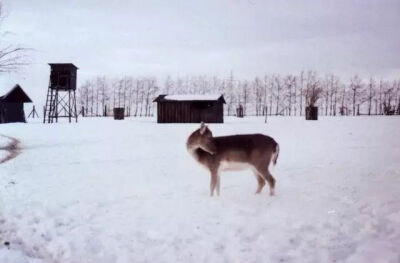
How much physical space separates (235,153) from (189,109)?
22.2 m

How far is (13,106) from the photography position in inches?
1074

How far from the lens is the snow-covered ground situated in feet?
12.0

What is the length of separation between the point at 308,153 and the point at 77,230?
597 centimetres

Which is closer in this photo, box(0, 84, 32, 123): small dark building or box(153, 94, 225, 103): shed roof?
box(0, 84, 32, 123): small dark building

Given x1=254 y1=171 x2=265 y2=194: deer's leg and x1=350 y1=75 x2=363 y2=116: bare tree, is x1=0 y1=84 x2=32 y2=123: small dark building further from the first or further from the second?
x1=350 y1=75 x2=363 y2=116: bare tree

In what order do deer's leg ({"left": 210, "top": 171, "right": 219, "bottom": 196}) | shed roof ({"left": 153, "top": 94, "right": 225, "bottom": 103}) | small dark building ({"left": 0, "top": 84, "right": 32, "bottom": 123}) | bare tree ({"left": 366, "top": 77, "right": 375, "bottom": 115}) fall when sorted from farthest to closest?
shed roof ({"left": 153, "top": 94, "right": 225, "bottom": 103})
small dark building ({"left": 0, "top": 84, "right": 32, "bottom": 123})
deer's leg ({"left": 210, "top": 171, "right": 219, "bottom": 196})
bare tree ({"left": 366, "top": 77, "right": 375, "bottom": 115})

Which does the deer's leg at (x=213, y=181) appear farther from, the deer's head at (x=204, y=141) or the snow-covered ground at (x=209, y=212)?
the deer's head at (x=204, y=141)

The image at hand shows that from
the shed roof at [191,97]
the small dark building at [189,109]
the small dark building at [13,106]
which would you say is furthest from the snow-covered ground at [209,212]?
the small dark building at [13,106]

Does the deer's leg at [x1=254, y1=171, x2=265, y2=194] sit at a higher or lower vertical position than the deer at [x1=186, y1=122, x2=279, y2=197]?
lower

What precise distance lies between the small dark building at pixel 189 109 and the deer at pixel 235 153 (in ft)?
70.0

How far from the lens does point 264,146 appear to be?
5.34 metres

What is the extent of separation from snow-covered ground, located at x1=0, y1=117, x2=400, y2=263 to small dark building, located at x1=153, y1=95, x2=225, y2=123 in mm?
18908

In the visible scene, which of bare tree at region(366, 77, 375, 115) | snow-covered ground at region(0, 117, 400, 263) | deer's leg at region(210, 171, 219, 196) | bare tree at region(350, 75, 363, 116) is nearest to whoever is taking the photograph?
snow-covered ground at region(0, 117, 400, 263)

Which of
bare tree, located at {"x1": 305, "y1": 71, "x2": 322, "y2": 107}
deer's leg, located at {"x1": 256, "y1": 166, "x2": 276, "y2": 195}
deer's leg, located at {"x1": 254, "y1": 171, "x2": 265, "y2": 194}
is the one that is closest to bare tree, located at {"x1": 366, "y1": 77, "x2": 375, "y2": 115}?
bare tree, located at {"x1": 305, "y1": 71, "x2": 322, "y2": 107}
